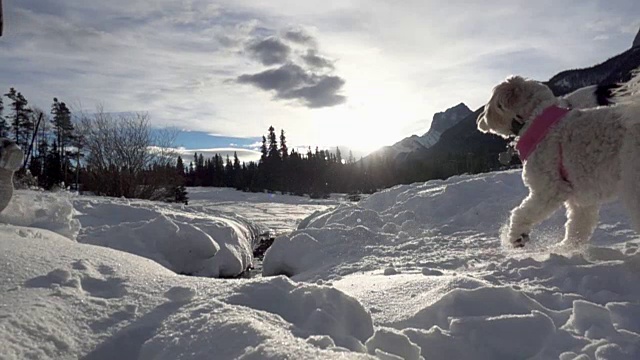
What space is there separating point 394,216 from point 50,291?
6.26 meters

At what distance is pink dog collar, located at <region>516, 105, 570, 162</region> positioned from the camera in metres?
3.94

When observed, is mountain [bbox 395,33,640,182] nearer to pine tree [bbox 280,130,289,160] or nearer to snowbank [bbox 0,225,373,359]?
pine tree [bbox 280,130,289,160]

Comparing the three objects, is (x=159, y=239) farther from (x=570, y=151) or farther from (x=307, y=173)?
(x=307, y=173)

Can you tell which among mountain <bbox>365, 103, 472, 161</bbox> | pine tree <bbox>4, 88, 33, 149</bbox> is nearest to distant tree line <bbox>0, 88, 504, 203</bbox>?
pine tree <bbox>4, 88, 33, 149</bbox>

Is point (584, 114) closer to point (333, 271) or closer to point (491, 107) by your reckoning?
point (491, 107)

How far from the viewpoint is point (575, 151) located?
3.61 meters

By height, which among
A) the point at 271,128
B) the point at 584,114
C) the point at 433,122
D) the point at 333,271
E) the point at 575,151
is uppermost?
the point at 433,122

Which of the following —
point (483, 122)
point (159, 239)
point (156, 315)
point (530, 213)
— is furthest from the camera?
point (159, 239)

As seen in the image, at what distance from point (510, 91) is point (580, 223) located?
5.22 feet

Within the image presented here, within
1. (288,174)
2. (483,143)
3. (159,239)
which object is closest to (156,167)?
(159,239)

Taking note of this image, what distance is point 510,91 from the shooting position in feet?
15.1

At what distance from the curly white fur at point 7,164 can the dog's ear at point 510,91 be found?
5011mm

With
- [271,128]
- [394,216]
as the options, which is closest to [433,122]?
[271,128]

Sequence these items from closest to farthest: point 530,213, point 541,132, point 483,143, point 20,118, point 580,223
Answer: point 541,132 < point 530,213 < point 580,223 < point 20,118 < point 483,143
